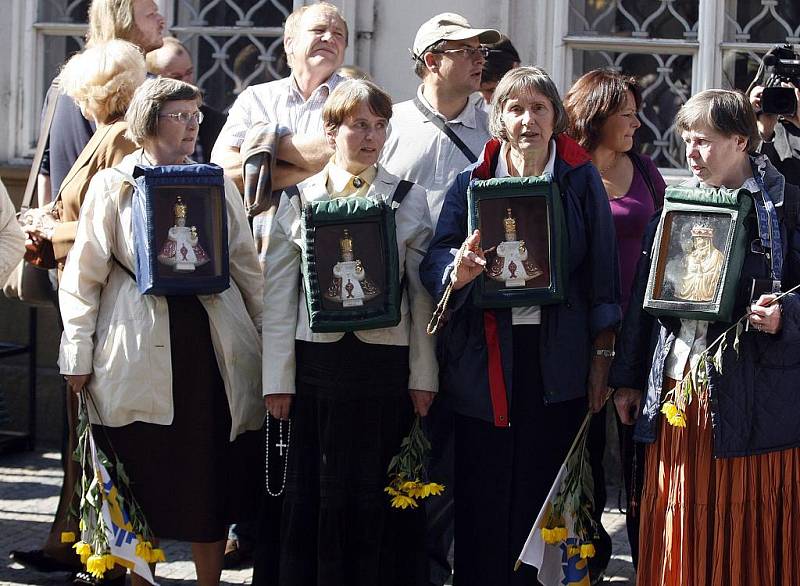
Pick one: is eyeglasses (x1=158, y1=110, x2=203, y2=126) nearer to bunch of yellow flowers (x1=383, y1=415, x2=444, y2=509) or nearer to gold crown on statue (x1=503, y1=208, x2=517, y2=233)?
gold crown on statue (x1=503, y1=208, x2=517, y2=233)

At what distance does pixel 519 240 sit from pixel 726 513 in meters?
1.13

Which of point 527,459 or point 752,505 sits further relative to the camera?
point 527,459

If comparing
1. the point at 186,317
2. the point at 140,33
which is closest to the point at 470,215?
the point at 186,317

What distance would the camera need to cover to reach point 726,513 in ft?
15.0

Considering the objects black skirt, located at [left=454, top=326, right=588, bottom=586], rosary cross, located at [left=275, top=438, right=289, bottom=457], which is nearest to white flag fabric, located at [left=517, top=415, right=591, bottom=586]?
black skirt, located at [left=454, top=326, right=588, bottom=586]

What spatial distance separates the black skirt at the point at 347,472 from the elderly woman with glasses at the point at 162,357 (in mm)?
309

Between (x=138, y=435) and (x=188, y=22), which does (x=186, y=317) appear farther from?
(x=188, y=22)

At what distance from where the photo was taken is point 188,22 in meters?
7.80

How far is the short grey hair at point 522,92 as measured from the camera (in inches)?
187

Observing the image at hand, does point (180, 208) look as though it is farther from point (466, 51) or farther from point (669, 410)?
point (669, 410)

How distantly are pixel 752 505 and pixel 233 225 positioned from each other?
208 centimetres

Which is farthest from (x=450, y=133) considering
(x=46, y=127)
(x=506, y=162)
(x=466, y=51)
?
(x=46, y=127)

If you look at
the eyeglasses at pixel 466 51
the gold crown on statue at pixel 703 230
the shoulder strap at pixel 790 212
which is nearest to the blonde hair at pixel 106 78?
the eyeglasses at pixel 466 51

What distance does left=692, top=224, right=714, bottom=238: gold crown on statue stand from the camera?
448 centimetres
